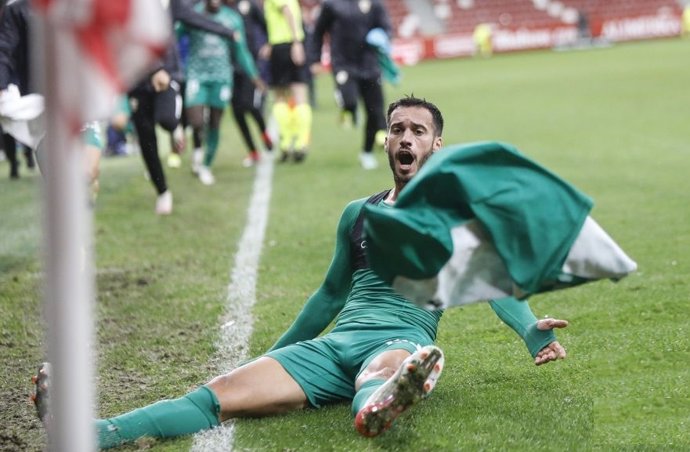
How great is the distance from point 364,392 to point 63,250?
190 centimetres

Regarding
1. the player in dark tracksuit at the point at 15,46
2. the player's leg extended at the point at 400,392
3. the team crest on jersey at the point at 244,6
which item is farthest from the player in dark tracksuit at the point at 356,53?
the player's leg extended at the point at 400,392

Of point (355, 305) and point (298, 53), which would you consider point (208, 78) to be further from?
point (355, 305)

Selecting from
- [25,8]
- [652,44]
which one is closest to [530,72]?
[652,44]

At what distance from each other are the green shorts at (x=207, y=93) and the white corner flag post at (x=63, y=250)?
1041 centimetres

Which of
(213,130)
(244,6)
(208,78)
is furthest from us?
(244,6)

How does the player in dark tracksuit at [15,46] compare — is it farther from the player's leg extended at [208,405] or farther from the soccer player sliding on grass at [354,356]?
the player's leg extended at [208,405]

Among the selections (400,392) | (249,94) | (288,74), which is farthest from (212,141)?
(400,392)

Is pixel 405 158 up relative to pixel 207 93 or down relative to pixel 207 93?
up

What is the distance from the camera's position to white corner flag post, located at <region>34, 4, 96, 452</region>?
2811 mm

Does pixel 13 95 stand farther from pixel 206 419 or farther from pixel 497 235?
pixel 497 235

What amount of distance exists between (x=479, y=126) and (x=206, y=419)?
13.9 meters

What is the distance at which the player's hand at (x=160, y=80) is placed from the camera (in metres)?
10.2

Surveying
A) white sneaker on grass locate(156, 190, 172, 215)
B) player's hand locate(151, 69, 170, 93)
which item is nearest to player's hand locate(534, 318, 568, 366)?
player's hand locate(151, 69, 170, 93)

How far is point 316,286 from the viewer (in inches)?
301
